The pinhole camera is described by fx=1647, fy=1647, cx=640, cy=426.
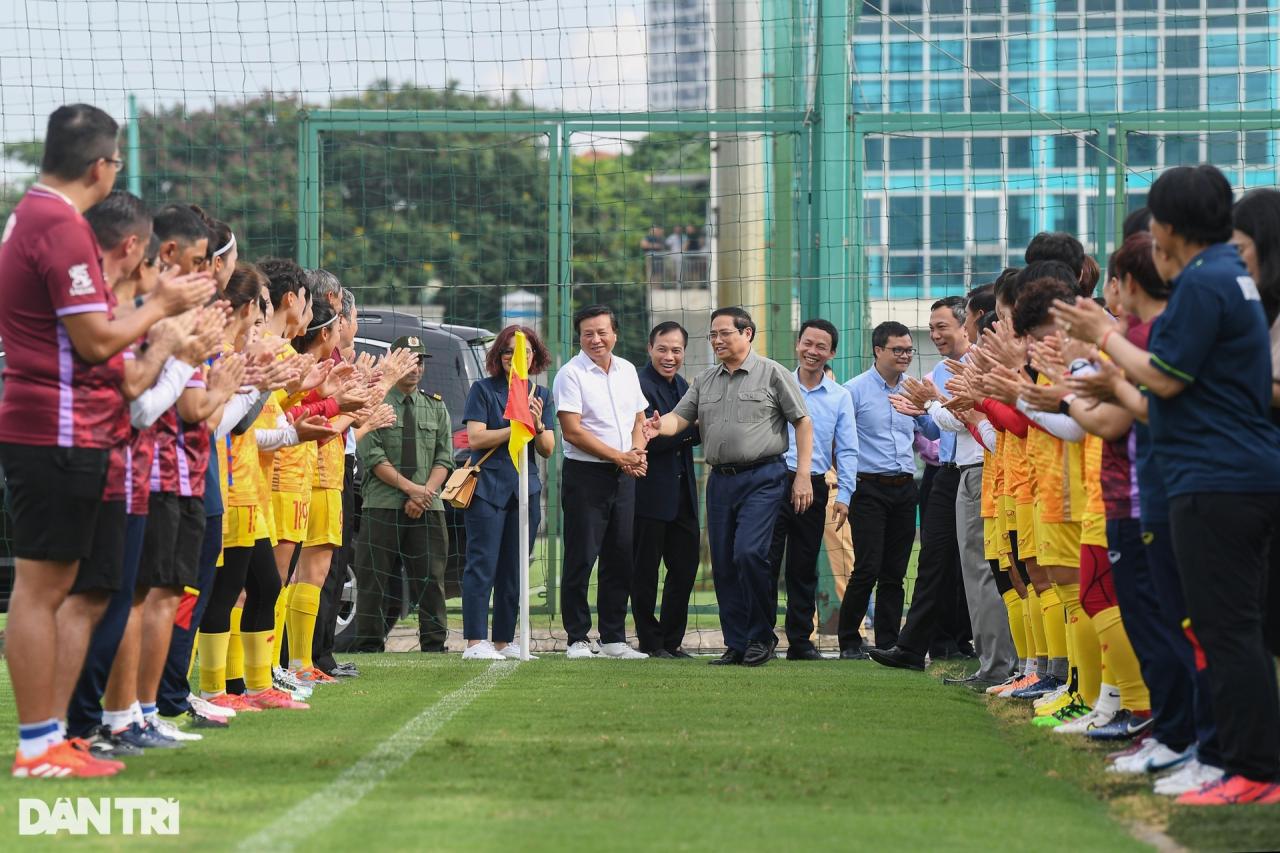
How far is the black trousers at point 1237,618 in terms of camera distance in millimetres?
4547

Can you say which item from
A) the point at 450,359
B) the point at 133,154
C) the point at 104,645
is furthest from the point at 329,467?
the point at 133,154

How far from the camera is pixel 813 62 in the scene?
464 inches

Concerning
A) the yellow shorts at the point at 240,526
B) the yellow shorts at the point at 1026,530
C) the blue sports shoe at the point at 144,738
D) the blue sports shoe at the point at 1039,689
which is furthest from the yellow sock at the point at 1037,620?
the blue sports shoe at the point at 144,738

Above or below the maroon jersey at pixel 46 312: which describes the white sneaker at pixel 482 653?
below

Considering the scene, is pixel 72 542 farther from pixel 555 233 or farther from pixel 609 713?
pixel 555 233

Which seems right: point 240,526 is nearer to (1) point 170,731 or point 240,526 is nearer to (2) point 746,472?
(1) point 170,731

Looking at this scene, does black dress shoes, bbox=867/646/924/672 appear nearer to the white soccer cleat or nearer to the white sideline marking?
the white soccer cleat

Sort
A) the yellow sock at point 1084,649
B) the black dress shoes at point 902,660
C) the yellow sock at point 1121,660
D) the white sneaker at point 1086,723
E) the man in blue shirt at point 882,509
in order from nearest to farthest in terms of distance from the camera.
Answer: the yellow sock at point 1121,660 → the white sneaker at point 1086,723 → the yellow sock at point 1084,649 → the black dress shoes at point 902,660 → the man in blue shirt at point 882,509

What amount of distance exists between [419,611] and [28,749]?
581cm

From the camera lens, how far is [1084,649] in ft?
21.2

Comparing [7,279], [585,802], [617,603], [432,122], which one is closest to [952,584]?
[617,603]

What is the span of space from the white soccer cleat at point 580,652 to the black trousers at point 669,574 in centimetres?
38

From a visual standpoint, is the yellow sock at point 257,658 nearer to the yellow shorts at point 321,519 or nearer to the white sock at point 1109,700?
the yellow shorts at point 321,519

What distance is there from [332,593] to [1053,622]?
394 centimetres
